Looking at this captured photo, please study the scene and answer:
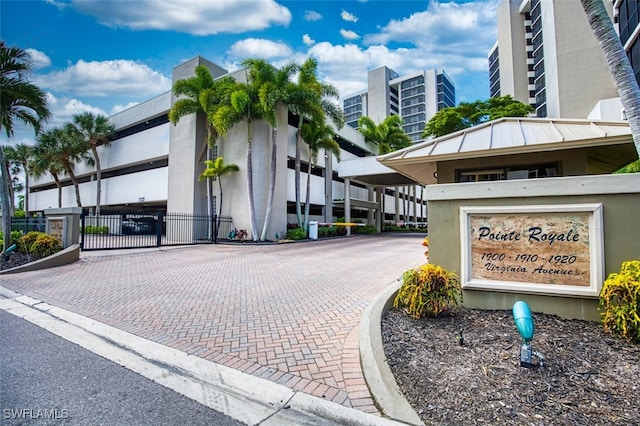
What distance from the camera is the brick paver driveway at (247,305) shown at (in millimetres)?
3445

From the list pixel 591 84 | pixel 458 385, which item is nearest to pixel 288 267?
pixel 458 385

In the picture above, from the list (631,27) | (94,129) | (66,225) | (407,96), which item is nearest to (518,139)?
(66,225)

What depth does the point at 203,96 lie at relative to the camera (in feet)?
60.2

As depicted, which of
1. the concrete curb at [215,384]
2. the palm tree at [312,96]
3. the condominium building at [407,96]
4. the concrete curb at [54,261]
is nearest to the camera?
the concrete curb at [215,384]

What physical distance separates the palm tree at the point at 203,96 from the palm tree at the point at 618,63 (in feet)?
55.1

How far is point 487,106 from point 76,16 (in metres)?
26.2

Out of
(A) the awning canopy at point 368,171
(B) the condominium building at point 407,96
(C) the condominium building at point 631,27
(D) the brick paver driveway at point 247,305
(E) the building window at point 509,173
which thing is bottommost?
(D) the brick paver driveway at point 247,305

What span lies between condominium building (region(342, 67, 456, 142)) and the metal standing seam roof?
75895 mm

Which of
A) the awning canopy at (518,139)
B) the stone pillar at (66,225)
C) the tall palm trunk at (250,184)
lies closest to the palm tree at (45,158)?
the tall palm trunk at (250,184)

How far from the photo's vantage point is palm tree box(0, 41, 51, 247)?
1020 cm

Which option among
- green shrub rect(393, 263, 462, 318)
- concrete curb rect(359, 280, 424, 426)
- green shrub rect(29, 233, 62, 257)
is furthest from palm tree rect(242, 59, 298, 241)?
concrete curb rect(359, 280, 424, 426)

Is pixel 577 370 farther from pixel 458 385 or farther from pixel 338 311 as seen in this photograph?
pixel 338 311

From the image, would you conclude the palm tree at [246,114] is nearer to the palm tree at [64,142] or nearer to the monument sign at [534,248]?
the monument sign at [534,248]

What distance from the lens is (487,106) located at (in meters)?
25.1
